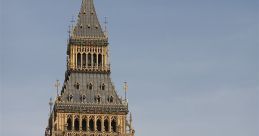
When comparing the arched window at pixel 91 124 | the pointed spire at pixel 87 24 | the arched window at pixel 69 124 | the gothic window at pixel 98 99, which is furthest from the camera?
the pointed spire at pixel 87 24

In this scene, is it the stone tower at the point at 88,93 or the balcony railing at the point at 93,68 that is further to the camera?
the balcony railing at the point at 93,68

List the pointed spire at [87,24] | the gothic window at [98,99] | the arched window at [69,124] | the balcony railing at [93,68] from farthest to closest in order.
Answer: the pointed spire at [87,24], the balcony railing at [93,68], the gothic window at [98,99], the arched window at [69,124]

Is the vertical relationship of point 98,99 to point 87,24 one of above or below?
below

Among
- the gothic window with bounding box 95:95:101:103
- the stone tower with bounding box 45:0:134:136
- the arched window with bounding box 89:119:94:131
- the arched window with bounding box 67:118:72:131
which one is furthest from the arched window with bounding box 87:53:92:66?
the arched window with bounding box 67:118:72:131

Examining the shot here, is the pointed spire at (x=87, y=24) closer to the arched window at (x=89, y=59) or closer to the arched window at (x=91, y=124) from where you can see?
the arched window at (x=89, y=59)

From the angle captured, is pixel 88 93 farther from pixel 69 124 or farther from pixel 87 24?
pixel 87 24

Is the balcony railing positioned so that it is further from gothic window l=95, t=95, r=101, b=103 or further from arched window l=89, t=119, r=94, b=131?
arched window l=89, t=119, r=94, b=131

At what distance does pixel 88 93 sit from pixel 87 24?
11.3 metres

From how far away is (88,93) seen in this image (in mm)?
162000

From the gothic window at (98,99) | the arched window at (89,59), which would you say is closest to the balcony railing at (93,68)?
the arched window at (89,59)

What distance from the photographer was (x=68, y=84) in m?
163

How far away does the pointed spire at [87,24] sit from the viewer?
166125 mm

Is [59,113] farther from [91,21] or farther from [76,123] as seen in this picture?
[91,21]

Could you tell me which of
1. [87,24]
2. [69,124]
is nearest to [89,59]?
[87,24]
